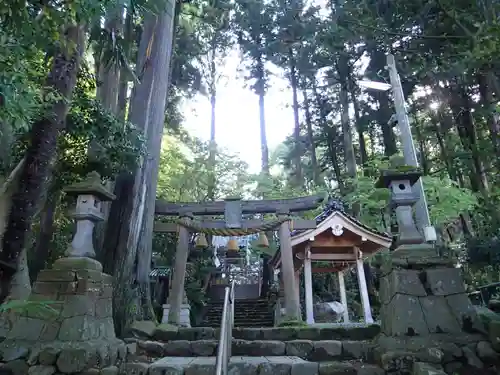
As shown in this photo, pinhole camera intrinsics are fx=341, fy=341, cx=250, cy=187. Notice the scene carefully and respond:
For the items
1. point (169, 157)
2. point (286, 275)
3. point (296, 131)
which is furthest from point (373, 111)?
point (286, 275)

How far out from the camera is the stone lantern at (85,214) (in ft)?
14.2

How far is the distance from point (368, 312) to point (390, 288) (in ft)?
17.0

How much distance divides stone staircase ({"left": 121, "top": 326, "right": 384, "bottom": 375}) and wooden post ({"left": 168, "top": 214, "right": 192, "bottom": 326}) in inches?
71.2

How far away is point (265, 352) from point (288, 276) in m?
3.25

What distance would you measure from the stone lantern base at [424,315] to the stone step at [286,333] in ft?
2.26

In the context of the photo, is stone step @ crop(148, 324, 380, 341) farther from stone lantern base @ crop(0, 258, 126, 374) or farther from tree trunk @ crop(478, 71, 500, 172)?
tree trunk @ crop(478, 71, 500, 172)

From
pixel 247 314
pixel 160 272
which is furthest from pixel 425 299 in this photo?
pixel 247 314

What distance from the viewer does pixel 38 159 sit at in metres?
4.02

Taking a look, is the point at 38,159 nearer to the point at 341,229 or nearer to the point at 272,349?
the point at 272,349

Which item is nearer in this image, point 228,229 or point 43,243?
point 43,243

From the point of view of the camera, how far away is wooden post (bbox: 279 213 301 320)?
23.3ft

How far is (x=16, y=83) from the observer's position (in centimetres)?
254

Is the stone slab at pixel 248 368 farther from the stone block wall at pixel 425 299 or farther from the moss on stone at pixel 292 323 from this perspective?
the moss on stone at pixel 292 323

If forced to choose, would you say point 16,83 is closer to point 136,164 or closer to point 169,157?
point 136,164
